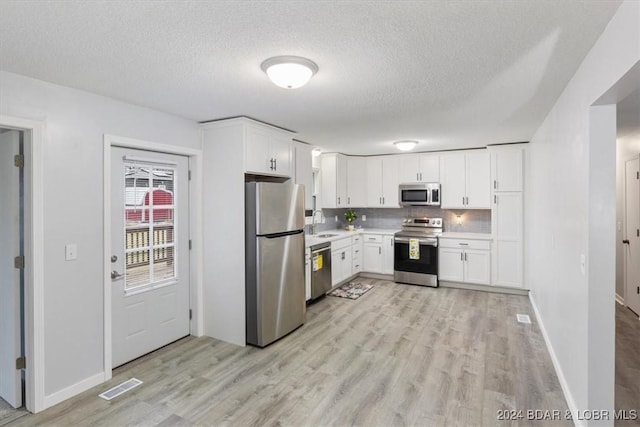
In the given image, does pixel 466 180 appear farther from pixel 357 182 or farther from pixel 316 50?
pixel 316 50

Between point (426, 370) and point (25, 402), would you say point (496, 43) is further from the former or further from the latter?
point (25, 402)

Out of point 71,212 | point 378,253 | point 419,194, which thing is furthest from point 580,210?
point 378,253

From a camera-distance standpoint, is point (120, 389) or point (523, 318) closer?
point (120, 389)

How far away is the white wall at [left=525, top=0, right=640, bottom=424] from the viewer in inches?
66.0

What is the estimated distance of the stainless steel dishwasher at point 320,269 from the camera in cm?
488

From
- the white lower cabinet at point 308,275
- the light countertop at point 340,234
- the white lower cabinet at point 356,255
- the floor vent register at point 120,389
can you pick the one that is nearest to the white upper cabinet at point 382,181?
the light countertop at point 340,234

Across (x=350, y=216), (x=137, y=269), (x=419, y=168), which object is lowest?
(x=137, y=269)

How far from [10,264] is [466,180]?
5843mm

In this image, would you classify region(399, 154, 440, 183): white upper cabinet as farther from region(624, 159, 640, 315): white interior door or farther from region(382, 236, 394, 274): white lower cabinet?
region(624, 159, 640, 315): white interior door

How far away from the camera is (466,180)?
18.8 ft

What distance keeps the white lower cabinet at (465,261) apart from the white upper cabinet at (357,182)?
5.65 feet

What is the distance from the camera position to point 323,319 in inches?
170

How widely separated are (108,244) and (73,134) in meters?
0.93

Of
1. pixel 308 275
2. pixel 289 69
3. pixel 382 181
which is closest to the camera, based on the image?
pixel 289 69
